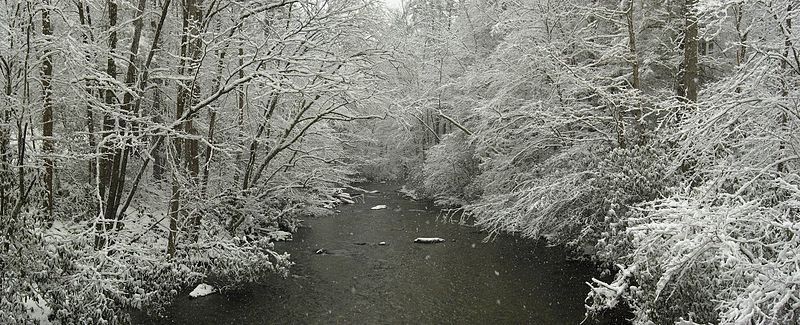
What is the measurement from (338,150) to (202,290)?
11.6 m

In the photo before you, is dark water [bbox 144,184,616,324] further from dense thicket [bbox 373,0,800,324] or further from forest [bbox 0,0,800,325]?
dense thicket [bbox 373,0,800,324]

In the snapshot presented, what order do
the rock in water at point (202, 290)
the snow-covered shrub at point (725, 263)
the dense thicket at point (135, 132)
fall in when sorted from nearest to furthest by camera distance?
the snow-covered shrub at point (725, 263) → the dense thicket at point (135, 132) → the rock in water at point (202, 290)

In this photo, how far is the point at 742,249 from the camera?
20.9 feet

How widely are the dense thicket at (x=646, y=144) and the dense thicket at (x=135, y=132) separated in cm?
353

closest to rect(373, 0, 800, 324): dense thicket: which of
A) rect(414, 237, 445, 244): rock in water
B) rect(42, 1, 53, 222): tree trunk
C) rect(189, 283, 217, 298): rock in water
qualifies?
rect(414, 237, 445, 244): rock in water

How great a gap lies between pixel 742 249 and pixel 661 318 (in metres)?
2.38

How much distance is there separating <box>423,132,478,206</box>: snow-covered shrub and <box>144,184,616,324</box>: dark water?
5061mm

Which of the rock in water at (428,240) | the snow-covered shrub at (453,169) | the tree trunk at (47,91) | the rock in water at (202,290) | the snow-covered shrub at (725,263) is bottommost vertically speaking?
the rock in water at (428,240)

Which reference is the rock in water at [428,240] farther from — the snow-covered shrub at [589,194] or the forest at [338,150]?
the forest at [338,150]

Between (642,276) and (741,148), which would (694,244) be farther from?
(741,148)

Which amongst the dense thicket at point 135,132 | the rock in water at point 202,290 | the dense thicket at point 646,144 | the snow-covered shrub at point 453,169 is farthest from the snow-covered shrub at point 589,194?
the snow-covered shrub at point 453,169

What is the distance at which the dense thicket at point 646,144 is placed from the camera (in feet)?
22.2

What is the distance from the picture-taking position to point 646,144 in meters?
12.4

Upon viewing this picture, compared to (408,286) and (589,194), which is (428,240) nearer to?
(408,286)
